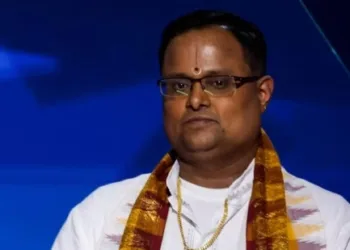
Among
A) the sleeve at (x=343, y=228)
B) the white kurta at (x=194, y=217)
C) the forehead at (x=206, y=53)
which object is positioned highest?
the forehead at (x=206, y=53)

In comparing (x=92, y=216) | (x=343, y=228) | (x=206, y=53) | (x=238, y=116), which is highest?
(x=206, y=53)

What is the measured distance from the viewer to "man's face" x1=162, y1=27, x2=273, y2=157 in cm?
152

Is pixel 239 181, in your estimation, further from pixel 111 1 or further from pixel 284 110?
pixel 111 1

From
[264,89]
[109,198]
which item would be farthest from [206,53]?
[109,198]

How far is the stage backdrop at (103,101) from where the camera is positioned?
6.40 feet

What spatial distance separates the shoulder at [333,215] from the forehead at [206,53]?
31 cm

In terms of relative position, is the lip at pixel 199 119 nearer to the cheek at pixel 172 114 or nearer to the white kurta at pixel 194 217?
the cheek at pixel 172 114

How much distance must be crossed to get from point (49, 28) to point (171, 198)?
0.62 metres

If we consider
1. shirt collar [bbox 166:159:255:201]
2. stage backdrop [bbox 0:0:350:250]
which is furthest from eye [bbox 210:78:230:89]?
stage backdrop [bbox 0:0:350:250]

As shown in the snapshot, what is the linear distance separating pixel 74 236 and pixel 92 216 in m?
0.06

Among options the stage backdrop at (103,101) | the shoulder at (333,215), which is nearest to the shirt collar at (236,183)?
the shoulder at (333,215)

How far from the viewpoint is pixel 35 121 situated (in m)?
1.96

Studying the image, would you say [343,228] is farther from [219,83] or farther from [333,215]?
[219,83]

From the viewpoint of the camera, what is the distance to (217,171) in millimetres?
1614
